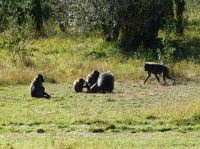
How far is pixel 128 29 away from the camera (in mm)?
39562

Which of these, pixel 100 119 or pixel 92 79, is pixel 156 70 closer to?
pixel 92 79

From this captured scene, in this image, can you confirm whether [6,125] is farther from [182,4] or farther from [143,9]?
[182,4]

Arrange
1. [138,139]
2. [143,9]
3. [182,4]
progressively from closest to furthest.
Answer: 1. [138,139]
2. [143,9]
3. [182,4]

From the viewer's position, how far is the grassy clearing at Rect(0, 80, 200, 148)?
43.8 ft

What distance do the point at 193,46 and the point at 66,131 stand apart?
25.5 meters

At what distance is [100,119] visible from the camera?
17266 mm

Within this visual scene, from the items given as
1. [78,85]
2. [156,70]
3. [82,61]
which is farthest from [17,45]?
[78,85]

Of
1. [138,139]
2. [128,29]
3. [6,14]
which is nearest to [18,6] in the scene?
[6,14]

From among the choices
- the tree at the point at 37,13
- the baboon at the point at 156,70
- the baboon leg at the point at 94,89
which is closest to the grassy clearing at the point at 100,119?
the baboon leg at the point at 94,89

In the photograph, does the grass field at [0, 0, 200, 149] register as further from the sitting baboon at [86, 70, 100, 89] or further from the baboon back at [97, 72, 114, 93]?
the sitting baboon at [86, 70, 100, 89]

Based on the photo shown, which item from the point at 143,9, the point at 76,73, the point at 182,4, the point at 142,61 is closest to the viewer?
the point at 76,73

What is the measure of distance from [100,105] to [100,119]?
3.88 metres

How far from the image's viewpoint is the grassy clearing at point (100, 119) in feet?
43.8

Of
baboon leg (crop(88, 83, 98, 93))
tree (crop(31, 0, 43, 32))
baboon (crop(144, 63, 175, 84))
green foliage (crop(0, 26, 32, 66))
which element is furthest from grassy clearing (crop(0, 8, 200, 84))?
tree (crop(31, 0, 43, 32))
